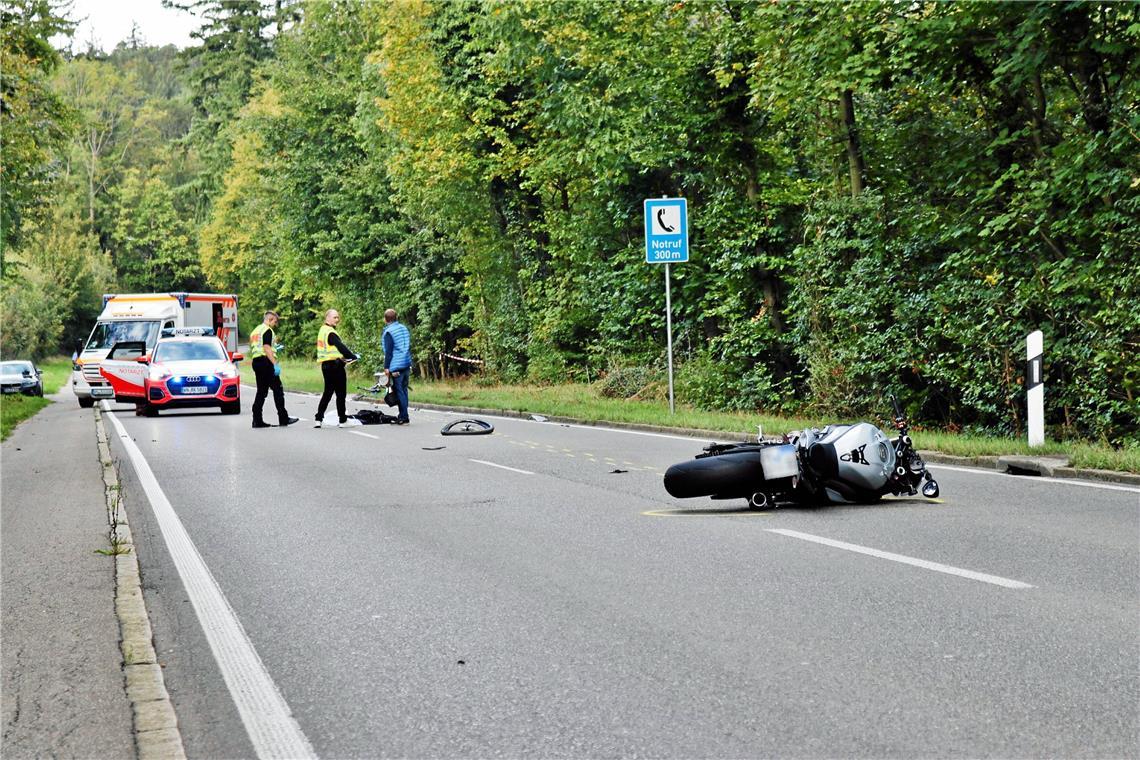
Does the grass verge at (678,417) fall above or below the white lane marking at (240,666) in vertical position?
above

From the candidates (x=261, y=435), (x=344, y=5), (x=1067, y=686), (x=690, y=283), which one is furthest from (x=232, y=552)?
(x=344, y=5)

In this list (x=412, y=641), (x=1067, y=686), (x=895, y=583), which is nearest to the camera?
(x=1067, y=686)

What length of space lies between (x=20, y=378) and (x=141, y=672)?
47829 mm

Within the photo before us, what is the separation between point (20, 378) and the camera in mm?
49781

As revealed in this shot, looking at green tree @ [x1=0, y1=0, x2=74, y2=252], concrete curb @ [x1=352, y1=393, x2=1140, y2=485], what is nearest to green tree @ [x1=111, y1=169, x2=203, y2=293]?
green tree @ [x1=0, y1=0, x2=74, y2=252]

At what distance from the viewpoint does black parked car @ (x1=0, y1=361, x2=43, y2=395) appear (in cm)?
4925

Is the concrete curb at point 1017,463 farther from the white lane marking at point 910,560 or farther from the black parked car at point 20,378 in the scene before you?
the black parked car at point 20,378

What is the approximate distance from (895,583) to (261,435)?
51.2 ft

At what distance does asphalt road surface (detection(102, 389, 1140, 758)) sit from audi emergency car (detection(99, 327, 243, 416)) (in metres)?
15.5

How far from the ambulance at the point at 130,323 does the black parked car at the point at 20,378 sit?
36.1 ft

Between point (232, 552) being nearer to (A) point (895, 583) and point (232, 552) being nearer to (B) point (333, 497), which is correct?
(B) point (333, 497)

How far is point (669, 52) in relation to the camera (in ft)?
87.9

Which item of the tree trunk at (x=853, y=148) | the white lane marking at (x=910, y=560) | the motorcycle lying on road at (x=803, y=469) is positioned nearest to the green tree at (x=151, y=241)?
the tree trunk at (x=853, y=148)

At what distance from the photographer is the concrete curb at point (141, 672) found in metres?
4.76
